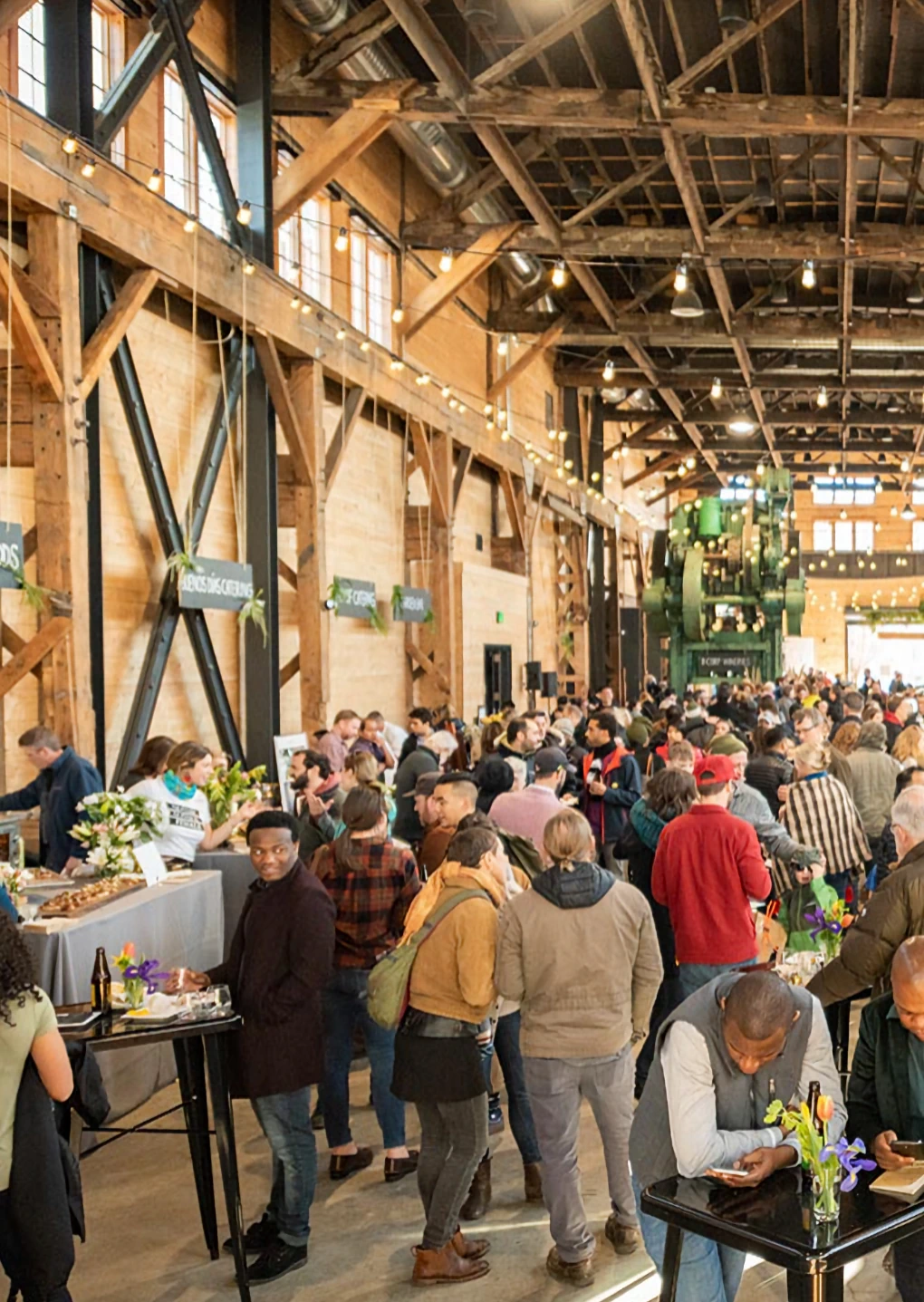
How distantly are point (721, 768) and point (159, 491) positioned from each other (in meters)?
5.09

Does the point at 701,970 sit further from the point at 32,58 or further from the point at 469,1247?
the point at 32,58

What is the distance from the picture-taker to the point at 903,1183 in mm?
3082

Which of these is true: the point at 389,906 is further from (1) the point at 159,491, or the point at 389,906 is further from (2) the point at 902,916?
(1) the point at 159,491

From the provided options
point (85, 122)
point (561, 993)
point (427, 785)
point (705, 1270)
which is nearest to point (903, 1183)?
point (705, 1270)

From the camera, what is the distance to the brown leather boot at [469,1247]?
439 centimetres

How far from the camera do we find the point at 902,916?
4160 millimetres

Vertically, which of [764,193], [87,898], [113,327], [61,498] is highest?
[764,193]

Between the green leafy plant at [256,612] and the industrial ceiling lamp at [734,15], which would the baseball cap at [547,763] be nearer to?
the green leafy plant at [256,612]

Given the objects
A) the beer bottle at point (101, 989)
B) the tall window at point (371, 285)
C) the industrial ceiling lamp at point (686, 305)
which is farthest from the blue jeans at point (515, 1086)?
the industrial ceiling lamp at point (686, 305)

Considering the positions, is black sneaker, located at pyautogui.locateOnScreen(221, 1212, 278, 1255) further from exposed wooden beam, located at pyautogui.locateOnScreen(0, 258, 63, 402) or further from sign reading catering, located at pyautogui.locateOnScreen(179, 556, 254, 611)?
sign reading catering, located at pyautogui.locateOnScreen(179, 556, 254, 611)

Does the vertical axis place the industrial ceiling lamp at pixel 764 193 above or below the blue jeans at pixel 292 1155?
above

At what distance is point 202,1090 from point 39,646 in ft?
10.7

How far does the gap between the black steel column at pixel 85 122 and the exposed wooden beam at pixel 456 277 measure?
6766 millimetres

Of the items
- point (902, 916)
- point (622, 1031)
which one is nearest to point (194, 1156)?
point (622, 1031)
